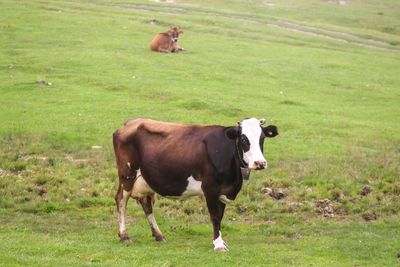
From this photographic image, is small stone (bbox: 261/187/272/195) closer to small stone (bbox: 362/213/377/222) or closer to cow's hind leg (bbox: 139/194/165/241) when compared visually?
small stone (bbox: 362/213/377/222)

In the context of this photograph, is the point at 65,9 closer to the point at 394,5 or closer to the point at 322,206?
the point at 322,206

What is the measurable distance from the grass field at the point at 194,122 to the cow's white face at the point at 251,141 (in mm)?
1777

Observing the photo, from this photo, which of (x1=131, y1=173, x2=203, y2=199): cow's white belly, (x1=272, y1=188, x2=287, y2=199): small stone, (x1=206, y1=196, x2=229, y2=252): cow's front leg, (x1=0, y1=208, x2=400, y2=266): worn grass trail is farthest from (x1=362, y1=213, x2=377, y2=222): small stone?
(x1=131, y1=173, x2=203, y2=199): cow's white belly

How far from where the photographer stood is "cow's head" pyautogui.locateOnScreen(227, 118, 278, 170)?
1295 cm

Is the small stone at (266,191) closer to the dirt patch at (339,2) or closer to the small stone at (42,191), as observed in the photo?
the small stone at (42,191)

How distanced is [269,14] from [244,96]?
42705 millimetres

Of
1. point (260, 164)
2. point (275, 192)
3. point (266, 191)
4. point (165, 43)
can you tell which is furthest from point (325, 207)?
point (165, 43)

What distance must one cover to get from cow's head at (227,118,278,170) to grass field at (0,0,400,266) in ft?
5.73

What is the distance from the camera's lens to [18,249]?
42.7 feet

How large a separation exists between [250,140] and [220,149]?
726 mm

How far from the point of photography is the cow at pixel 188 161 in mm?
13344

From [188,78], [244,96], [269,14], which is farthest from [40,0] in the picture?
[244,96]

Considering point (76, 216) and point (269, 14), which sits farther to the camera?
point (269, 14)

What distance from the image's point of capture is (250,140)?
1312cm
